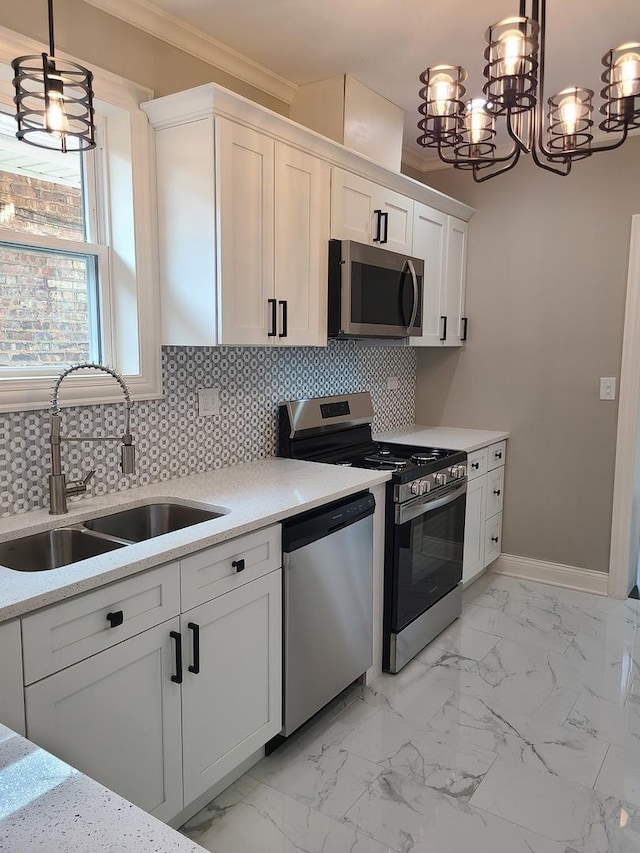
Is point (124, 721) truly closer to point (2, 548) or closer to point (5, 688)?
point (5, 688)

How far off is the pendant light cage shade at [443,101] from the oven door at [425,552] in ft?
4.81

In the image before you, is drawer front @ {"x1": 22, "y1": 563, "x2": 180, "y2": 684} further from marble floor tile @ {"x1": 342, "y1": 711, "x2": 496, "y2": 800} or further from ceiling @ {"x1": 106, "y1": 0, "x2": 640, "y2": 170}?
ceiling @ {"x1": 106, "y1": 0, "x2": 640, "y2": 170}

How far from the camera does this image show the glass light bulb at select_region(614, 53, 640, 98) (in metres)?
1.68

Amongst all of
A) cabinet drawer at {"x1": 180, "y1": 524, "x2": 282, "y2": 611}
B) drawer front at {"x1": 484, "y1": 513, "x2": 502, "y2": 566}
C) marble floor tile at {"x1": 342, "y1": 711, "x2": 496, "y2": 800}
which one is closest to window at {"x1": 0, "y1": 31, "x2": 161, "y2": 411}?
cabinet drawer at {"x1": 180, "y1": 524, "x2": 282, "y2": 611}

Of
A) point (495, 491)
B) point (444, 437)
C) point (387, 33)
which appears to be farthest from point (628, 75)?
point (495, 491)

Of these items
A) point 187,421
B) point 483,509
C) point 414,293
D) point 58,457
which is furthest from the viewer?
point 483,509

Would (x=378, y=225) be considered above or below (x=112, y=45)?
below

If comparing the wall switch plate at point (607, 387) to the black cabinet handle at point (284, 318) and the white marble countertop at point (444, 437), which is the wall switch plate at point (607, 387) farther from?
the black cabinet handle at point (284, 318)

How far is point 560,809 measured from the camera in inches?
77.5

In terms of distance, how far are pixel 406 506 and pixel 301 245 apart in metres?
1.19

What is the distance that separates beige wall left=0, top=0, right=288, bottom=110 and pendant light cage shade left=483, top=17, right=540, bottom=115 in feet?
4.28

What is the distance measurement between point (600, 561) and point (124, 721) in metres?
3.03

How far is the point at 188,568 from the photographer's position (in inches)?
68.3

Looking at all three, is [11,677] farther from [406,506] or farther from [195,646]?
[406,506]
